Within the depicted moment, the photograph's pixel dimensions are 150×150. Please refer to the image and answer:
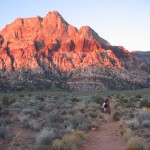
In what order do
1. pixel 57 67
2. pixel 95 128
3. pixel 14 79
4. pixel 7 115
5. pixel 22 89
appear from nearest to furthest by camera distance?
pixel 95 128 < pixel 7 115 < pixel 22 89 < pixel 14 79 < pixel 57 67

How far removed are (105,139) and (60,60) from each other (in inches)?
3406

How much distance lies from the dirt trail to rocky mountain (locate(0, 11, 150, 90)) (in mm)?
65585

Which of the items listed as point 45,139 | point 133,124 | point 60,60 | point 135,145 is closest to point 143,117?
point 133,124

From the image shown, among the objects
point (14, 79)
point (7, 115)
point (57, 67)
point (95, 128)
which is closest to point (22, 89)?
point (14, 79)

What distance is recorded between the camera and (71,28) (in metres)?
125

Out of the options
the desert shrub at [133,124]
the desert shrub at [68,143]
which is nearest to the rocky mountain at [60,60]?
the desert shrub at [133,124]

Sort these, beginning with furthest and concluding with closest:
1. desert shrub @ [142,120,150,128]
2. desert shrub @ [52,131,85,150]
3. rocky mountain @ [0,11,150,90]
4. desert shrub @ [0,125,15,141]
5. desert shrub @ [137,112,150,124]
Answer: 1. rocky mountain @ [0,11,150,90]
2. desert shrub @ [137,112,150,124]
3. desert shrub @ [142,120,150,128]
4. desert shrub @ [0,125,15,141]
5. desert shrub @ [52,131,85,150]

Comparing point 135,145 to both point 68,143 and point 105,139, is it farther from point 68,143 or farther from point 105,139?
point 105,139

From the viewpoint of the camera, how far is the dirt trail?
42.7ft

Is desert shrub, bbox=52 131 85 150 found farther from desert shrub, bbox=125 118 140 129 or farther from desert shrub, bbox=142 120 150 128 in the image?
desert shrub, bbox=142 120 150 128

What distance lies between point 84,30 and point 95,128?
347ft

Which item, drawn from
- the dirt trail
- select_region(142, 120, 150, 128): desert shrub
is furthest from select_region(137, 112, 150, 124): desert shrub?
the dirt trail

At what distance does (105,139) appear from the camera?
14.7m

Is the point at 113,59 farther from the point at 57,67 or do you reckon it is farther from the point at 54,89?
the point at 54,89
